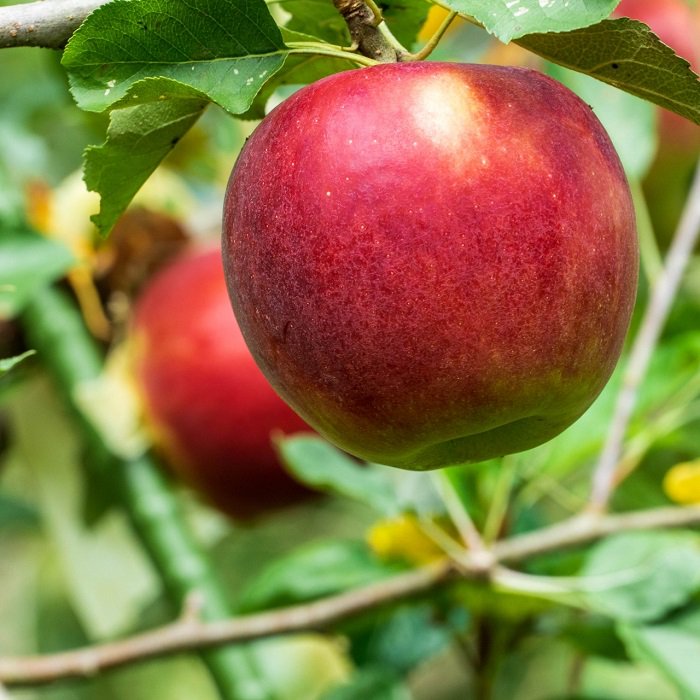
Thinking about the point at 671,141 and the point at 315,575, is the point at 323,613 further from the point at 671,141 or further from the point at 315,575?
the point at 671,141

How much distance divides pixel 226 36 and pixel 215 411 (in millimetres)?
650

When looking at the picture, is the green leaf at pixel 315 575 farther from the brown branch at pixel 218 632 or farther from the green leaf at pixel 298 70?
the green leaf at pixel 298 70

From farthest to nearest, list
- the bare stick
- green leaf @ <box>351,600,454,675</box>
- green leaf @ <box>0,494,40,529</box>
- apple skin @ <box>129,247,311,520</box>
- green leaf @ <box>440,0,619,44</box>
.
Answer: green leaf @ <box>0,494,40,529</box>
apple skin @ <box>129,247,311,520</box>
green leaf @ <box>351,600,454,675</box>
the bare stick
green leaf @ <box>440,0,619,44</box>

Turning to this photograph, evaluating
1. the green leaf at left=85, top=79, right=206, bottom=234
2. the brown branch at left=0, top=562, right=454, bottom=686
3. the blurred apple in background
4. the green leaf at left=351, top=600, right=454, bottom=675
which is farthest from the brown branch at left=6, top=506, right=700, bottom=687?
the blurred apple in background

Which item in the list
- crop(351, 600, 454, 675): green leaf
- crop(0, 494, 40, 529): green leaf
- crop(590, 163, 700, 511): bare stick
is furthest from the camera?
crop(0, 494, 40, 529): green leaf

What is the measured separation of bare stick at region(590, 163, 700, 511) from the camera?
0.75 metres

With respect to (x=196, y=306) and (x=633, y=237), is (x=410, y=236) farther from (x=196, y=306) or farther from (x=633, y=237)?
(x=196, y=306)

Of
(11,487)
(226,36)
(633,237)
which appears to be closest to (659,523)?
(633,237)

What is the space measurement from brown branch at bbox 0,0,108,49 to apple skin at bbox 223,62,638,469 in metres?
0.09

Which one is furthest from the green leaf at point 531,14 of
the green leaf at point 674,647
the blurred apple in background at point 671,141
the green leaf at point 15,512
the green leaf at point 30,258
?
the green leaf at point 15,512

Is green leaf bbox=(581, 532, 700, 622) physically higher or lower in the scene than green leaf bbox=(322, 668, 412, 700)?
higher

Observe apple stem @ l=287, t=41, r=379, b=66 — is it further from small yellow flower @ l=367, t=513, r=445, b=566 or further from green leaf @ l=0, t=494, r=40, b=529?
green leaf @ l=0, t=494, r=40, b=529

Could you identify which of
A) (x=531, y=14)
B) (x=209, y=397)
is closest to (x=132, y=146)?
(x=531, y=14)

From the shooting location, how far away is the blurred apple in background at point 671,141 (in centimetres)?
109
